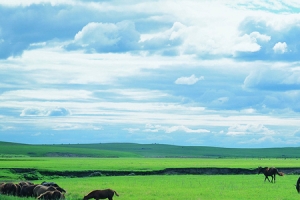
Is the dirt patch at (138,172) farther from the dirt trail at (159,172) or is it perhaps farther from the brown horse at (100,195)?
the brown horse at (100,195)

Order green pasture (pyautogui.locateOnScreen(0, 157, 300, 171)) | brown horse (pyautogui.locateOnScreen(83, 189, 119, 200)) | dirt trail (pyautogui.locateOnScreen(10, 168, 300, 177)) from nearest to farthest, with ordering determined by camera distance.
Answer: brown horse (pyautogui.locateOnScreen(83, 189, 119, 200)), dirt trail (pyautogui.locateOnScreen(10, 168, 300, 177)), green pasture (pyautogui.locateOnScreen(0, 157, 300, 171))

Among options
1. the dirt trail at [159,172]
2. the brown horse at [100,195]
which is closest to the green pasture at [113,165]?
the dirt trail at [159,172]

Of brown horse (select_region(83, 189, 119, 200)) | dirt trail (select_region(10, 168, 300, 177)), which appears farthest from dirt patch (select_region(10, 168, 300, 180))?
brown horse (select_region(83, 189, 119, 200))

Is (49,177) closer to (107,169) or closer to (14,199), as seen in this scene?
(107,169)

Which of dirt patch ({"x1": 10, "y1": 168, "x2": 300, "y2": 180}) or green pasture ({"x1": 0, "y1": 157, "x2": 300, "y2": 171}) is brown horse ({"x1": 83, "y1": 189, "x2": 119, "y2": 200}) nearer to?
dirt patch ({"x1": 10, "y1": 168, "x2": 300, "y2": 180})

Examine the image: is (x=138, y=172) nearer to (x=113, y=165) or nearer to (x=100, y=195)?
(x=113, y=165)

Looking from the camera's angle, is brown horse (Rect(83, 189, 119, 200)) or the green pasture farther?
the green pasture

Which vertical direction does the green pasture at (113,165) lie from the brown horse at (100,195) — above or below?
above

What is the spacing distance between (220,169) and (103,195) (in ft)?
108

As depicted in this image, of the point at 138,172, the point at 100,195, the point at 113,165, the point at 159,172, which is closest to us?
the point at 100,195

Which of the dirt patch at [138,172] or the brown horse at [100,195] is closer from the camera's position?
the brown horse at [100,195]

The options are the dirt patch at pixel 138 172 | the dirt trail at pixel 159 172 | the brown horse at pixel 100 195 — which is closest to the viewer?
the brown horse at pixel 100 195

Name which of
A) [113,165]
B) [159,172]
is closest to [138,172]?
[159,172]

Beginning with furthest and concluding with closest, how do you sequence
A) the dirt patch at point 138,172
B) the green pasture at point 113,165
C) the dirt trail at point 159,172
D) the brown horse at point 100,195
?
1. the green pasture at point 113,165
2. the dirt trail at point 159,172
3. the dirt patch at point 138,172
4. the brown horse at point 100,195
